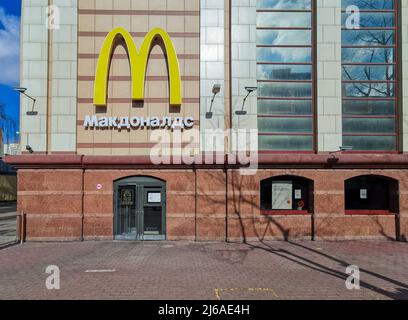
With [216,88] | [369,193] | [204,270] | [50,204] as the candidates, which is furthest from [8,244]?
[369,193]

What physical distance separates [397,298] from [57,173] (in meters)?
A: 11.9

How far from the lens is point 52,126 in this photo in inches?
532

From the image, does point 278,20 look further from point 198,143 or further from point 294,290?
point 294,290

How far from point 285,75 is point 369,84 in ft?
11.7

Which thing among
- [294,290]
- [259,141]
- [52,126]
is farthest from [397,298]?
[52,126]

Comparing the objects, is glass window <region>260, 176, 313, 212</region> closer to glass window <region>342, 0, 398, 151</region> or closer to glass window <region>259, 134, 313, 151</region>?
glass window <region>259, 134, 313, 151</region>

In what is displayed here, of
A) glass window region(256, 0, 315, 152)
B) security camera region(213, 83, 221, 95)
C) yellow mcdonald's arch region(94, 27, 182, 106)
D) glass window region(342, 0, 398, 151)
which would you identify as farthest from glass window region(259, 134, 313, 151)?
yellow mcdonald's arch region(94, 27, 182, 106)

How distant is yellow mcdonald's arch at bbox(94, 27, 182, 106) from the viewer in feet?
43.9

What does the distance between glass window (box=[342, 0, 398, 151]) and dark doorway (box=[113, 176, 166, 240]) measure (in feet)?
26.7

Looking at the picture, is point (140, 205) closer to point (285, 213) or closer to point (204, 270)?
point (204, 270)

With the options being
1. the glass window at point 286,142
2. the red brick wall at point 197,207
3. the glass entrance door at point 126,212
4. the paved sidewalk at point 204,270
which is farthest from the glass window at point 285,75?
the glass entrance door at point 126,212

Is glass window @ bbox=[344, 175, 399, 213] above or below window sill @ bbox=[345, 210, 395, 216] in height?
above

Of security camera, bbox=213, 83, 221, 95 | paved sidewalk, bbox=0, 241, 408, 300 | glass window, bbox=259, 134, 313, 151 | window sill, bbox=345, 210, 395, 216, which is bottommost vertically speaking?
paved sidewalk, bbox=0, 241, 408, 300
